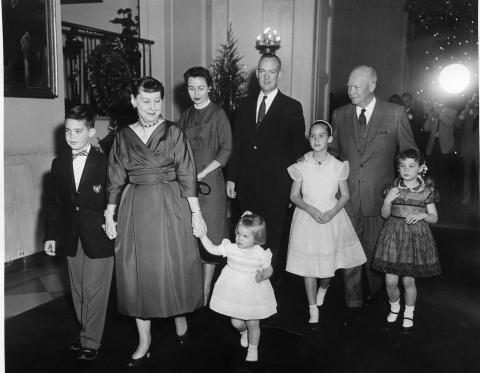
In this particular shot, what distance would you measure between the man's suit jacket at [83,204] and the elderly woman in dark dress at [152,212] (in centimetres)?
8

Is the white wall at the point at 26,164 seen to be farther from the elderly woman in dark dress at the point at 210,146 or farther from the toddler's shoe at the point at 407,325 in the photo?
the toddler's shoe at the point at 407,325

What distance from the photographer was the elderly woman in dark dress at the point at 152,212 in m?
2.76

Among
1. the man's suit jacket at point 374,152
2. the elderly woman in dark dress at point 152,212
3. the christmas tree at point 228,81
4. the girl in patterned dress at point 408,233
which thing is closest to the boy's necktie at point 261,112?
the man's suit jacket at point 374,152

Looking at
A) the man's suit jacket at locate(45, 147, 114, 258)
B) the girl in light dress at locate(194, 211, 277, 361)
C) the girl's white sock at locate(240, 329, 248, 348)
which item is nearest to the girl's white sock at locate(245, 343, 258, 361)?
the girl in light dress at locate(194, 211, 277, 361)

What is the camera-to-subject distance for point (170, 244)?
9.17 ft

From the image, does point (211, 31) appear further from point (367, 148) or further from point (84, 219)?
point (84, 219)

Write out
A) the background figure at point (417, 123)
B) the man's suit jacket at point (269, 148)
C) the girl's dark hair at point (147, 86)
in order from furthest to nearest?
the background figure at point (417, 123), the man's suit jacket at point (269, 148), the girl's dark hair at point (147, 86)

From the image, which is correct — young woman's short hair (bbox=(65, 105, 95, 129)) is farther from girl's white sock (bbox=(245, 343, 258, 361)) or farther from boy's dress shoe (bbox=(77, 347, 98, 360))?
girl's white sock (bbox=(245, 343, 258, 361))

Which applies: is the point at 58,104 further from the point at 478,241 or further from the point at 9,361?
the point at 478,241

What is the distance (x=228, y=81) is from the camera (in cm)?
727

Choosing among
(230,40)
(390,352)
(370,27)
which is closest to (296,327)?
(390,352)

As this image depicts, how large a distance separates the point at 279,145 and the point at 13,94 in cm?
248

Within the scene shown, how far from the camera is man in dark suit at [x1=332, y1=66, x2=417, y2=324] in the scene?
3.55m

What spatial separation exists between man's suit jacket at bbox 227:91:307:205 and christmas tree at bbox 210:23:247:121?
3.14m
